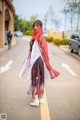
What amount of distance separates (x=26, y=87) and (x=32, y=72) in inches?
78.9

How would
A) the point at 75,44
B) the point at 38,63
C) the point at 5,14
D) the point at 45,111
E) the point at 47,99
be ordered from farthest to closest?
1. the point at 5,14
2. the point at 75,44
3. the point at 47,99
4. the point at 38,63
5. the point at 45,111

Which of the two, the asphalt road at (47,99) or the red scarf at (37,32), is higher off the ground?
the red scarf at (37,32)

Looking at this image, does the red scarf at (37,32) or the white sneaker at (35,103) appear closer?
the red scarf at (37,32)

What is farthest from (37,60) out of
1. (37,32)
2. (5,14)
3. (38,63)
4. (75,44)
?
(5,14)

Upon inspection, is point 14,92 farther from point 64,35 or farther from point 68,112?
point 64,35

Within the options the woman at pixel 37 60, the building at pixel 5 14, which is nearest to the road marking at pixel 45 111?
the woman at pixel 37 60

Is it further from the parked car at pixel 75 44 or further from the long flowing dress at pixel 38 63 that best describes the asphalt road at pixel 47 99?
the parked car at pixel 75 44

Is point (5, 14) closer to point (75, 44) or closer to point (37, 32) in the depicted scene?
point (75, 44)

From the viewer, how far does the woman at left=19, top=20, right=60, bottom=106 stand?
19.7 feet

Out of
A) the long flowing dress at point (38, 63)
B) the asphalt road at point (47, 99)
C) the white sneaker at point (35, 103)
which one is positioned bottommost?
the asphalt road at point (47, 99)

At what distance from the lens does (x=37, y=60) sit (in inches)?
238

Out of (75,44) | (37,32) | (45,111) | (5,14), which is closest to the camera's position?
(45,111)

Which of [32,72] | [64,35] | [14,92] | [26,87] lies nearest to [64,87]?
[26,87]

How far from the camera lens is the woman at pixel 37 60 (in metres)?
5.99
